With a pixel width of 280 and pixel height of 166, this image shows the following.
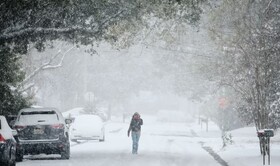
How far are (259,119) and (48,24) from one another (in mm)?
9030

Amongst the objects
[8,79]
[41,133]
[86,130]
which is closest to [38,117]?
[41,133]

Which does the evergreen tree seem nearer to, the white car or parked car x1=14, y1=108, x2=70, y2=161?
parked car x1=14, y1=108, x2=70, y2=161

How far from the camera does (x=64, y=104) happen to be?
83.5 m

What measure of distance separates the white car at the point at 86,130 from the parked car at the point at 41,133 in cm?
1204

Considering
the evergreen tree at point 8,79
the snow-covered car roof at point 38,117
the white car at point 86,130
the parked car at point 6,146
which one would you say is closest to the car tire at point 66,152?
the snow-covered car roof at point 38,117

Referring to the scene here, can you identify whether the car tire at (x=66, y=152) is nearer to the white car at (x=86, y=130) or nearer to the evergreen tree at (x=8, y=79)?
the evergreen tree at (x=8, y=79)

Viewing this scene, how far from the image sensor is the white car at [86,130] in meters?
35.0

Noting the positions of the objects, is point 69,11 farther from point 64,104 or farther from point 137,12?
point 64,104

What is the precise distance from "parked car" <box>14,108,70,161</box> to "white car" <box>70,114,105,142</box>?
39.5ft

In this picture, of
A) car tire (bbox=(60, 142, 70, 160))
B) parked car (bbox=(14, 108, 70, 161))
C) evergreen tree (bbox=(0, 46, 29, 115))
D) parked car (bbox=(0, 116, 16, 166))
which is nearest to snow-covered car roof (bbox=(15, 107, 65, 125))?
parked car (bbox=(14, 108, 70, 161))

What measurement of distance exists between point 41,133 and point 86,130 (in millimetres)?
12522

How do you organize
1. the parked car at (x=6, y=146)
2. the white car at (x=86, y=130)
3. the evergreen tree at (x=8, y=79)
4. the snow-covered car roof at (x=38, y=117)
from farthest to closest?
the white car at (x=86, y=130) → the evergreen tree at (x=8, y=79) → the snow-covered car roof at (x=38, y=117) → the parked car at (x=6, y=146)

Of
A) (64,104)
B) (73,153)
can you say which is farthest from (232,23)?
(64,104)

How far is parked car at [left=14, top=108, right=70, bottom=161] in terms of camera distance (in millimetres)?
22500
